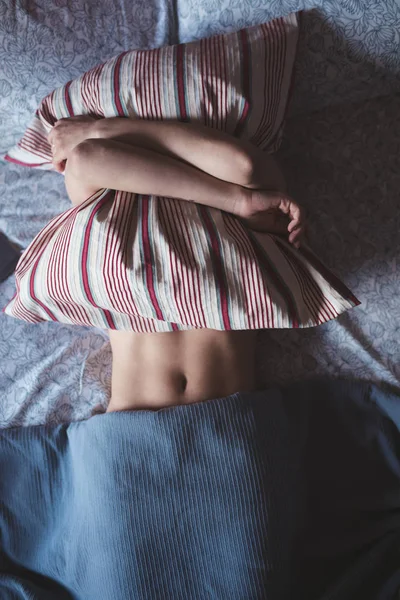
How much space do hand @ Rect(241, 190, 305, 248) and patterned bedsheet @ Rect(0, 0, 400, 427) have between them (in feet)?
0.62

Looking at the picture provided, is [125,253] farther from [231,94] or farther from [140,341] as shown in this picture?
[231,94]

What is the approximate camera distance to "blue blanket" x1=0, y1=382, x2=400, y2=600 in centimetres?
87

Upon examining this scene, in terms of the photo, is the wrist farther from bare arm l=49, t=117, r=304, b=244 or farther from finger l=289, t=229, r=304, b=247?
finger l=289, t=229, r=304, b=247

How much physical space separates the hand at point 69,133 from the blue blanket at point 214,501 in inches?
22.5

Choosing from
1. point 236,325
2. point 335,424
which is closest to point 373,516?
point 335,424

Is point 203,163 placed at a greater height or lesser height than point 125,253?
greater

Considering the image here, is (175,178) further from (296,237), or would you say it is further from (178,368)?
(178,368)

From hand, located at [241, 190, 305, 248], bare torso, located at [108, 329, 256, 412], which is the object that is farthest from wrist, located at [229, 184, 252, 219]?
bare torso, located at [108, 329, 256, 412]

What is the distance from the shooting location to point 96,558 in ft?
2.98

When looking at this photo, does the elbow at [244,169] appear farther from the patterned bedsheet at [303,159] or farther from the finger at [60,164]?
the finger at [60,164]

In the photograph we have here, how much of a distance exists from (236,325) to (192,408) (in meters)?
0.20

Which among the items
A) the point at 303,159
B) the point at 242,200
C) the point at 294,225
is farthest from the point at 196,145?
the point at 303,159

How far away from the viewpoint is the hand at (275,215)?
0.90 meters

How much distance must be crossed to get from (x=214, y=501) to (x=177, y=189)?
0.61 metres
